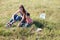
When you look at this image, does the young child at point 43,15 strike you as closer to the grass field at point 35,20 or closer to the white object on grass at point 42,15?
the white object on grass at point 42,15

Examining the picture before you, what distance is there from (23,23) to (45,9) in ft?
11.2

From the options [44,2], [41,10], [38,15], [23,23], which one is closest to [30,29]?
[23,23]

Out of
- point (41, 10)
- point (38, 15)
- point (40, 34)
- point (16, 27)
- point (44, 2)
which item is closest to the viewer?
point (40, 34)

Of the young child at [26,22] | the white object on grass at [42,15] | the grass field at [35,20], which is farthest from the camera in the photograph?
the white object on grass at [42,15]

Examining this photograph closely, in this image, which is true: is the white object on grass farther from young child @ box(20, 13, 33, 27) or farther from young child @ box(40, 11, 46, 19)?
young child @ box(20, 13, 33, 27)

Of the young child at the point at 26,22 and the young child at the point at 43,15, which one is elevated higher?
the young child at the point at 26,22

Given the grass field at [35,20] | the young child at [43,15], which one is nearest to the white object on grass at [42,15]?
the young child at [43,15]

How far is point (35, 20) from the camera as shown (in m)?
11.2

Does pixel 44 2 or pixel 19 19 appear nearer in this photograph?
pixel 19 19

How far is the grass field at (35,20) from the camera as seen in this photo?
31.3 ft

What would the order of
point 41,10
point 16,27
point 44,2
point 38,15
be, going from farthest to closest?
point 44,2 < point 41,10 < point 38,15 < point 16,27

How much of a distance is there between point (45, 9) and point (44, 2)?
1707mm

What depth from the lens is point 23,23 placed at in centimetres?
1035

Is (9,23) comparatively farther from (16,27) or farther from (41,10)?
(41,10)
